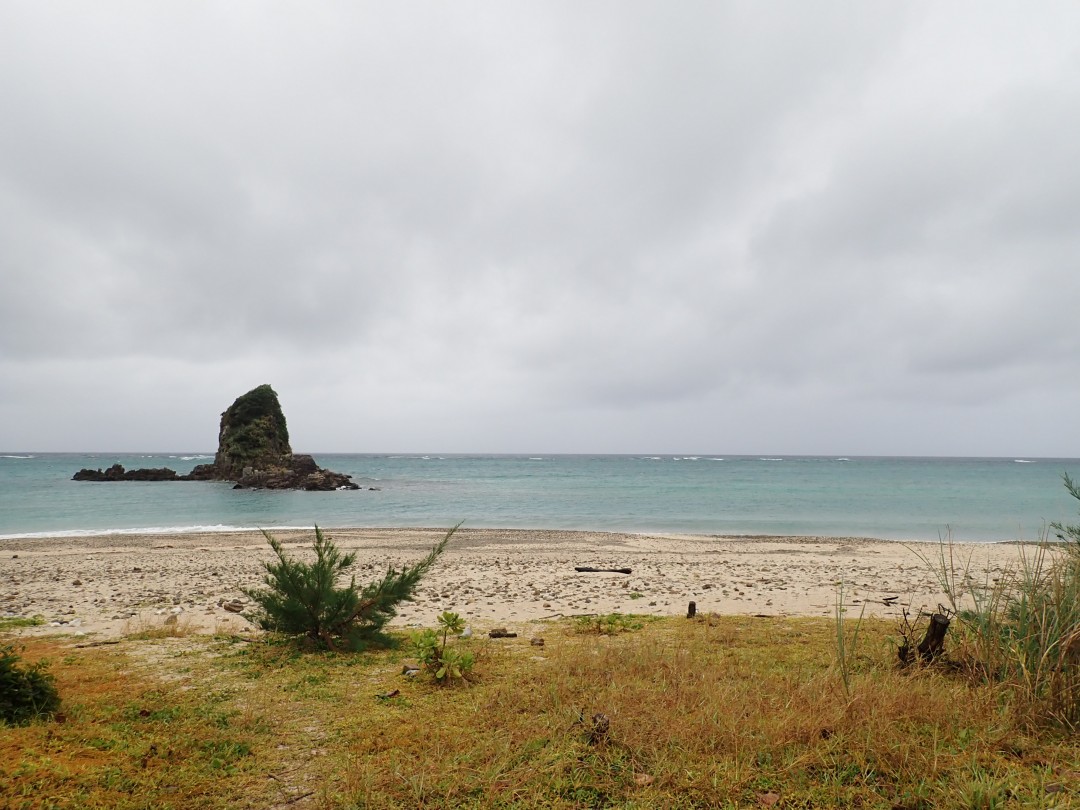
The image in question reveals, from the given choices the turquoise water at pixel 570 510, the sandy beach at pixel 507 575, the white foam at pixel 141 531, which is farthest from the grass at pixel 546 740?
the white foam at pixel 141 531

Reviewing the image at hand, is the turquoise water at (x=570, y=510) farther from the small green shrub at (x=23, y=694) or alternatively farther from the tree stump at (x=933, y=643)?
the small green shrub at (x=23, y=694)

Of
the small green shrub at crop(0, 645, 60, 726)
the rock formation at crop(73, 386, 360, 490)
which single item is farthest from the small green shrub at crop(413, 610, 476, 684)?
the rock formation at crop(73, 386, 360, 490)

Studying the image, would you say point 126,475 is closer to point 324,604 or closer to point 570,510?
point 570,510

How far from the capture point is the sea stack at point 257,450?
67500 millimetres

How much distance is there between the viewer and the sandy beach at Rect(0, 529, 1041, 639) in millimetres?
11289

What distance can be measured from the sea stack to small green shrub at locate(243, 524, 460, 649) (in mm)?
61607

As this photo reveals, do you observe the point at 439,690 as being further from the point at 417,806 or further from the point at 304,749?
the point at 417,806

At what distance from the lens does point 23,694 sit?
4750 millimetres

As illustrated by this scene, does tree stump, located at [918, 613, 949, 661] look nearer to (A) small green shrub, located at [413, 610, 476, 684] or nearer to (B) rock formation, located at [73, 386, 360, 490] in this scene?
(A) small green shrub, located at [413, 610, 476, 684]

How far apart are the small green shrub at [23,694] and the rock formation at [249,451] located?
65.9 m

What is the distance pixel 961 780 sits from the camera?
373 cm

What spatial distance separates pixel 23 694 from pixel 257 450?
77.1m

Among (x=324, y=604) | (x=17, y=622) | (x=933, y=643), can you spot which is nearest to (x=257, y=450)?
(x=17, y=622)

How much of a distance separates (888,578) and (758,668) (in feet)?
39.5
